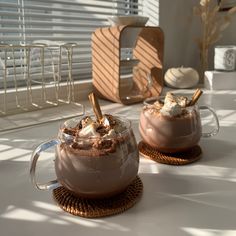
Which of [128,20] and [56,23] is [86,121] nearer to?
[128,20]

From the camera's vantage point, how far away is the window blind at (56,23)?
3.60 ft

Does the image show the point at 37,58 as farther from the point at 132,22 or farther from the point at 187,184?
the point at 187,184

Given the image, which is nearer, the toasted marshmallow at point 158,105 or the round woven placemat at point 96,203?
the round woven placemat at point 96,203

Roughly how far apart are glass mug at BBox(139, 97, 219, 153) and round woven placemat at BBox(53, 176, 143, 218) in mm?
138

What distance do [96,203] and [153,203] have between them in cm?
8

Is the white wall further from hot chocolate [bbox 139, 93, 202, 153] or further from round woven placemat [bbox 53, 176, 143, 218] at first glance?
round woven placemat [bbox 53, 176, 143, 218]

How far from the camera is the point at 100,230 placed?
1.28ft

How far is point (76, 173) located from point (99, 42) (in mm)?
807

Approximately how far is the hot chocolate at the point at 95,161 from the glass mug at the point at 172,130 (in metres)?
0.15

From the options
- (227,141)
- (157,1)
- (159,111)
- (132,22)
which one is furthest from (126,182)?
(157,1)

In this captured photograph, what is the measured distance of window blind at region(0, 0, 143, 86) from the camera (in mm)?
1098

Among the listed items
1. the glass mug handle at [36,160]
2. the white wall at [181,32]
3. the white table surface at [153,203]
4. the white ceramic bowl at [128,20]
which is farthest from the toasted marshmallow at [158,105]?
the white wall at [181,32]

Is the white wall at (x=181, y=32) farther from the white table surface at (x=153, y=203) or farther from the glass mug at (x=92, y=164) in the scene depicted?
the glass mug at (x=92, y=164)

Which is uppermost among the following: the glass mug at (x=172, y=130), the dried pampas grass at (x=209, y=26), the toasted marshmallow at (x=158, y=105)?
the dried pampas grass at (x=209, y=26)
